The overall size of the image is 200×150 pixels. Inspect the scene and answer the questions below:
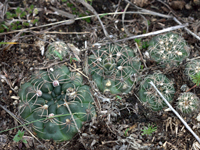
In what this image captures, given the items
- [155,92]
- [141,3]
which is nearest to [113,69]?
[155,92]

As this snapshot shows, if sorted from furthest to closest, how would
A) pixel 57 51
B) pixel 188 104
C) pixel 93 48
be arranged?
pixel 93 48
pixel 57 51
pixel 188 104

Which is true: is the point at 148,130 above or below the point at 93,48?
below

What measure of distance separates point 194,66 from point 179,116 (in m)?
0.77

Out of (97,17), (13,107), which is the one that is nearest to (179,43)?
(97,17)

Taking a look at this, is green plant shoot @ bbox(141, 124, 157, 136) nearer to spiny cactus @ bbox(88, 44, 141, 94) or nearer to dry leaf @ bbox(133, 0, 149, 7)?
spiny cactus @ bbox(88, 44, 141, 94)

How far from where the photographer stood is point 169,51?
2877 millimetres

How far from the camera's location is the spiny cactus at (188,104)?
2590 mm

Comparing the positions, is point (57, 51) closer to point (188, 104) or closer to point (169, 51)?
point (169, 51)

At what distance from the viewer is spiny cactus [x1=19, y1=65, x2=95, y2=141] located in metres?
2.37

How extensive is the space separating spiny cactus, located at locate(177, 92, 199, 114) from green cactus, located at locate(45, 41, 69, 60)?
1.74 metres

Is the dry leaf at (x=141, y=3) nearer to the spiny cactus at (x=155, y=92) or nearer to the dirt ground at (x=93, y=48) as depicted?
the dirt ground at (x=93, y=48)

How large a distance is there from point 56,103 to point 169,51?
5.80 feet

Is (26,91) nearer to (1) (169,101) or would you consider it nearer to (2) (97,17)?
(2) (97,17)

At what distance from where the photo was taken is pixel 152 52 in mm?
3037
